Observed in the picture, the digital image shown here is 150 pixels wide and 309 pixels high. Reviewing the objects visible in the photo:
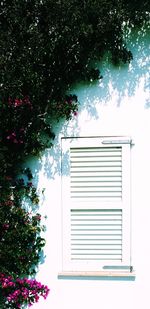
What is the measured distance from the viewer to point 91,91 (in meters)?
6.19

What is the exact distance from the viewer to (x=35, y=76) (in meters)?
5.76

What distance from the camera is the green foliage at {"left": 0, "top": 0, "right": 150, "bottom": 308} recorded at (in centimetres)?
571

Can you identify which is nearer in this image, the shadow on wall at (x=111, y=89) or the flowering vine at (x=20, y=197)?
the flowering vine at (x=20, y=197)

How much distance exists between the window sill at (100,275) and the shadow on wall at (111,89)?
1.01 metres

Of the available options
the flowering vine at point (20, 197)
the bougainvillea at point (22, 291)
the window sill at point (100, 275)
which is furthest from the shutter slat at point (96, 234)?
the bougainvillea at point (22, 291)

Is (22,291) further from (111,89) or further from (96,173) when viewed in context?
(111,89)

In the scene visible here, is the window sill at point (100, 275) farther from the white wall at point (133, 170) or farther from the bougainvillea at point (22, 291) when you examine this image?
the bougainvillea at point (22, 291)

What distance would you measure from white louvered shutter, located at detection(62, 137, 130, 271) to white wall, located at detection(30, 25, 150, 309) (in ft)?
0.30

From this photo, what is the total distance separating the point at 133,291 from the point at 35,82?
7.65 feet

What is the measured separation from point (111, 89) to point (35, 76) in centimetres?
86

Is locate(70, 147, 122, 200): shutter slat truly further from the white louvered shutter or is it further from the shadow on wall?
the shadow on wall

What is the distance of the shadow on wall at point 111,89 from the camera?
6.12 metres

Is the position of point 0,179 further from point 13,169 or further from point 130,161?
point 130,161

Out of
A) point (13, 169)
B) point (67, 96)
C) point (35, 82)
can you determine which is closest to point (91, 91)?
point (67, 96)
